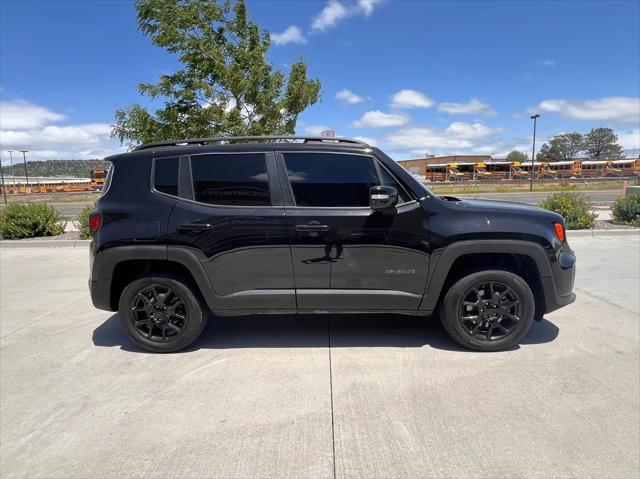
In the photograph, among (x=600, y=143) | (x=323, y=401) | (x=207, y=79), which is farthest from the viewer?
(x=600, y=143)

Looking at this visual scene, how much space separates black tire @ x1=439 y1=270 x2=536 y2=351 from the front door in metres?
0.34

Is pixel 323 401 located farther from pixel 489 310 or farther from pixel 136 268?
pixel 136 268

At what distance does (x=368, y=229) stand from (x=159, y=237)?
1809 millimetres

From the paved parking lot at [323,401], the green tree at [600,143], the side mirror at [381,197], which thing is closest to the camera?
the paved parking lot at [323,401]

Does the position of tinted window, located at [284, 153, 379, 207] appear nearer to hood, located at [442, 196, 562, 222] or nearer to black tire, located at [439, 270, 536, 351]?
hood, located at [442, 196, 562, 222]

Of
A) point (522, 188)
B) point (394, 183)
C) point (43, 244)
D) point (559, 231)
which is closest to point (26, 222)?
point (43, 244)

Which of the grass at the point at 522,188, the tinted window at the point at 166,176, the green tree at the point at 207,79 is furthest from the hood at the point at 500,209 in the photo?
the grass at the point at 522,188

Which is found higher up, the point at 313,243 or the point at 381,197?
the point at 381,197

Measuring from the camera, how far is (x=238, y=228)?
137 inches

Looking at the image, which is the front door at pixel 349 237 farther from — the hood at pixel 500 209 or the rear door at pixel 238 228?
the hood at pixel 500 209

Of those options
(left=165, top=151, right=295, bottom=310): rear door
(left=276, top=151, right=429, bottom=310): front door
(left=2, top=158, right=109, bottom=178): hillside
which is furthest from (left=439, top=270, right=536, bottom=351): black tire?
(left=2, top=158, right=109, bottom=178): hillside

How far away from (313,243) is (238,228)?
65 cm

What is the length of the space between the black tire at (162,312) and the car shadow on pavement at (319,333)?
0.71ft

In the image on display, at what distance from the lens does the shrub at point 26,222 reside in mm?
10062
